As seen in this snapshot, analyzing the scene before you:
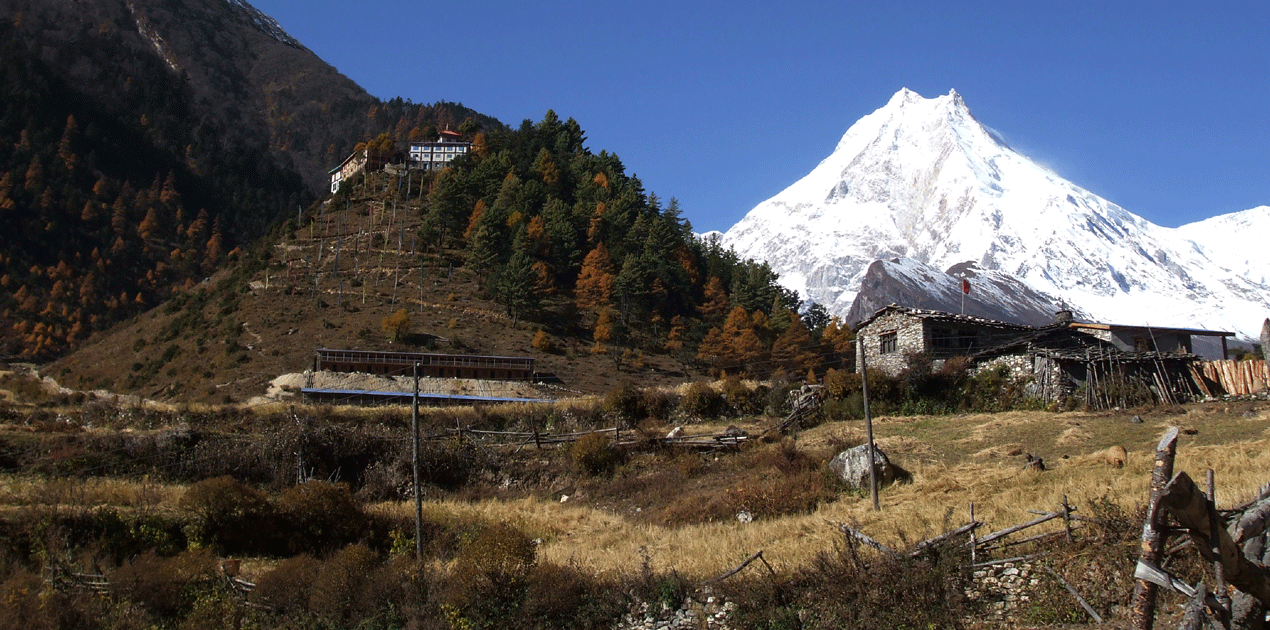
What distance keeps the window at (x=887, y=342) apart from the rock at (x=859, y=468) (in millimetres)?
20054

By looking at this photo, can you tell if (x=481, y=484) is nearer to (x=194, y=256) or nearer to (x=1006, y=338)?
(x=1006, y=338)

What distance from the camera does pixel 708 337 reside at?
73.4 metres

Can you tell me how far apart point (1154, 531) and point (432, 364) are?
55.3 metres

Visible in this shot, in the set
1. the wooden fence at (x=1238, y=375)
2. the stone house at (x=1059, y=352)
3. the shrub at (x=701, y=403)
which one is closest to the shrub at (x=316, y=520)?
the stone house at (x=1059, y=352)

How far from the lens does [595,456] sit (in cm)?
3447

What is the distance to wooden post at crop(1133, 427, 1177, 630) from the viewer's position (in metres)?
5.73

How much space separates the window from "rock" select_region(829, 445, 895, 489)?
2005cm

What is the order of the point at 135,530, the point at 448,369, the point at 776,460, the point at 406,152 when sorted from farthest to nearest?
1. the point at 406,152
2. the point at 448,369
3. the point at 776,460
4. the point at 135,530

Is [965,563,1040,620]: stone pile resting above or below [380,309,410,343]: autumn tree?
below

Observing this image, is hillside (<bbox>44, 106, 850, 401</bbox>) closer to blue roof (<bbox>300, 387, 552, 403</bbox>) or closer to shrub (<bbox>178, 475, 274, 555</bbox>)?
blue roof (<bbox>300, 387, 552, 403</bbox>)

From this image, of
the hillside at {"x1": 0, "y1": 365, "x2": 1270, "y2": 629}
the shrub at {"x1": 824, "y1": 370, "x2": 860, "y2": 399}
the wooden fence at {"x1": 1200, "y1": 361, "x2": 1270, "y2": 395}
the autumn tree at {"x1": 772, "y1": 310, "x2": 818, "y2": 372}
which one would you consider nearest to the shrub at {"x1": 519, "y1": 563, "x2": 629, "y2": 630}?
the hillside at {"x1": 0, "y1": 365, "x2": 1270, "y2": 629}

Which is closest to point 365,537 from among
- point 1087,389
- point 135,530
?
point 135,530

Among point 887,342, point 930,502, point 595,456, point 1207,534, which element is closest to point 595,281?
point 887,342

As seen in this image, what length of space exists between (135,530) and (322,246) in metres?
68.1
